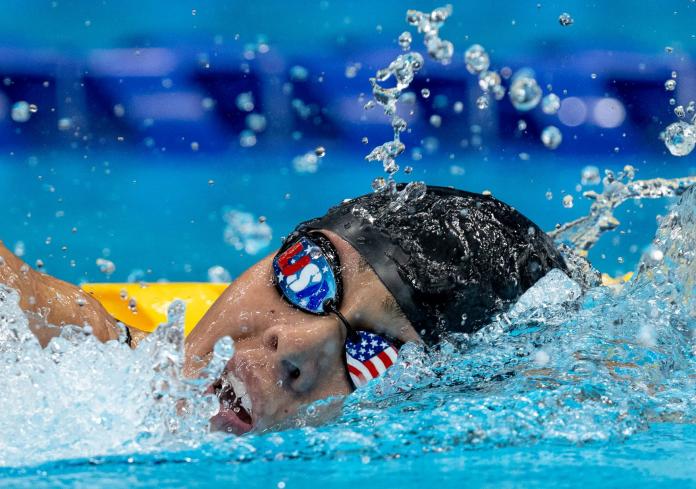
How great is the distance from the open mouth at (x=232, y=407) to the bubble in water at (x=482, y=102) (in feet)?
9.44

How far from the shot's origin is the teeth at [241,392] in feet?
4.66

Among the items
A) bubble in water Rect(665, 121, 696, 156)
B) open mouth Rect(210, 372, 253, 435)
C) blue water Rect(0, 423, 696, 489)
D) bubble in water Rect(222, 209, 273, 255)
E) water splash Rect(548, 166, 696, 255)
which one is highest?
bubble in water Rect(222, 209, 273, 255)

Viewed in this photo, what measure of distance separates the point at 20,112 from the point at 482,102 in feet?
6.99

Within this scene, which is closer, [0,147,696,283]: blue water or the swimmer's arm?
the swimmer's arm

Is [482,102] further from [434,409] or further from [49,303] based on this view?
[434,409]

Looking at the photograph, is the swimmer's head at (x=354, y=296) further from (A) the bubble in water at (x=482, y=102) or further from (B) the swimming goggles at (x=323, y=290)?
(A) the bubble in water at (x=482, y=102)

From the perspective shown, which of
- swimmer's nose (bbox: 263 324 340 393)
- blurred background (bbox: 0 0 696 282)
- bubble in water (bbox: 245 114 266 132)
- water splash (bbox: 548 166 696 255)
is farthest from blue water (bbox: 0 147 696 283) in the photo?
swimmer's nose (bbox: 263 324 340 393)

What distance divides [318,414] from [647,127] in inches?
130

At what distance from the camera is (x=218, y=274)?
3.70 meters

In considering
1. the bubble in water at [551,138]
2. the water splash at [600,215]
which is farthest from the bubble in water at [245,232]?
the water splash at [600,215]

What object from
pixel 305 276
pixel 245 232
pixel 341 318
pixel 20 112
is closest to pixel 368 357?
pixel 341 318

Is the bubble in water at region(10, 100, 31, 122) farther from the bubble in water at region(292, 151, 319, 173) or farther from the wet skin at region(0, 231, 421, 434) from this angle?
the wet skin at region(0, 231, 421, 434)

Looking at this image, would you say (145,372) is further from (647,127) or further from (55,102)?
(647,127)

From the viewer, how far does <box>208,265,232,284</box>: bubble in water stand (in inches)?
145
